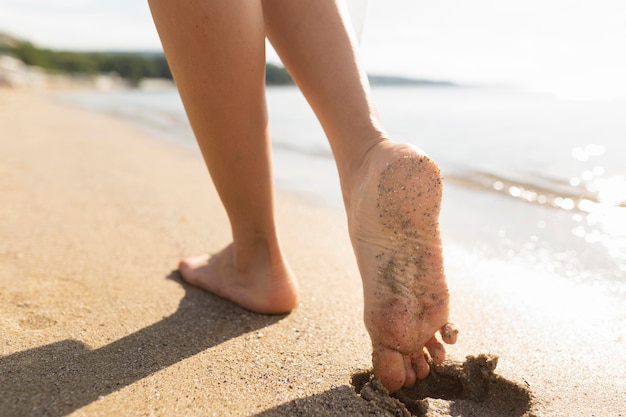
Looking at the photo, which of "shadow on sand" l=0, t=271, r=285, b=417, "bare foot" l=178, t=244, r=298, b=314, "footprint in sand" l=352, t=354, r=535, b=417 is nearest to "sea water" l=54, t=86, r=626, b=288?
"footprint in sand" l=352, t=354, r=535, b=417

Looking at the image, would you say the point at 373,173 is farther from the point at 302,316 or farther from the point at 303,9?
the point at 302,316

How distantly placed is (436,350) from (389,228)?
9.8 inches

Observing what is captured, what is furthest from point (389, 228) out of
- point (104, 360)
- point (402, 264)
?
point (104, 360)

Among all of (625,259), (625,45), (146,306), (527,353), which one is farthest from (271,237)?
(625,45)

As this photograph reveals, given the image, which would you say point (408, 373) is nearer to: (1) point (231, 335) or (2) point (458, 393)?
(2) point (458, 393)

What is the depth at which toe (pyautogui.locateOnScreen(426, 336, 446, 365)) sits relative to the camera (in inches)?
39.8

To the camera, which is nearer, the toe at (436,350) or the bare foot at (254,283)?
the toe at (436,350)

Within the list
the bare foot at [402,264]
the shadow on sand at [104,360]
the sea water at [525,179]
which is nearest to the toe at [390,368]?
the bare foot at [402,264]

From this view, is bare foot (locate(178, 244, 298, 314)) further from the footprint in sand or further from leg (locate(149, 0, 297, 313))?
the footprint in sand

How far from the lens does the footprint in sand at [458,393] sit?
958mm

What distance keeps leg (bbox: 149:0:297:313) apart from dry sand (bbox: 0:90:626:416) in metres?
0.11

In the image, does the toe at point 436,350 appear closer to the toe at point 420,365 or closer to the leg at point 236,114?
the toe at point 420,365

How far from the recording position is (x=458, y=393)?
1.05 meters

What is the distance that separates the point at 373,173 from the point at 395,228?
0.36ft
